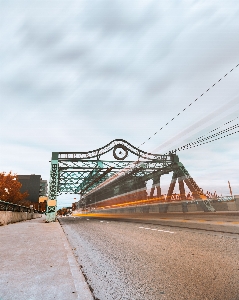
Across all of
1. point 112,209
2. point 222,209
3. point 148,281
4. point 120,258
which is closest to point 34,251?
point 120,258

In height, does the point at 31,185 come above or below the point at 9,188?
above

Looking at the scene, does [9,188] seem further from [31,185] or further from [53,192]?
[31,185]

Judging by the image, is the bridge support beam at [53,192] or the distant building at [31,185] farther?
the distant building at [31,185]

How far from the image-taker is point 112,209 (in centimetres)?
4278

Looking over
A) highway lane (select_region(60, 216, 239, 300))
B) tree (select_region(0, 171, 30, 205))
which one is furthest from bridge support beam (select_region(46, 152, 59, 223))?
tree (select_region(0, 171, 30, 205))

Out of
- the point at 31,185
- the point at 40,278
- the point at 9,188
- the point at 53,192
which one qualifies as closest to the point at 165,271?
the point at 40,278

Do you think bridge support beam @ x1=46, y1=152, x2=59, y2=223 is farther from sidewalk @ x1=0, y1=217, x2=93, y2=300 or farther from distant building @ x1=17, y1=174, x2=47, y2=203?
distant building @ x1=17, y1=174, x2=47, y2=203

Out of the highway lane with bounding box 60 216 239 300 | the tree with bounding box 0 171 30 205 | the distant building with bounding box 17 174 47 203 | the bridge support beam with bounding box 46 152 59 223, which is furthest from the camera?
the distant building with bounding box 17 174 47 203

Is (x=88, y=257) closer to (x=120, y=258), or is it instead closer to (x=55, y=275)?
(x=120, y=258)

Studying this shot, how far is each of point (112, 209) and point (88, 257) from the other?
38.9 metres

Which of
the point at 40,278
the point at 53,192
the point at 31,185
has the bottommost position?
the point at 40,278

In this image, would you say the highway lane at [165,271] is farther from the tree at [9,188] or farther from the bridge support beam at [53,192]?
the tree at [9,188]

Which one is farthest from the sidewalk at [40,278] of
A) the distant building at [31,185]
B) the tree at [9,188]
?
the distant building at [31,185]

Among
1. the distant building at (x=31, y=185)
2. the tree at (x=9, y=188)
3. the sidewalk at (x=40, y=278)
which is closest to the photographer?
the sidewalk at (x=40, y=278)
